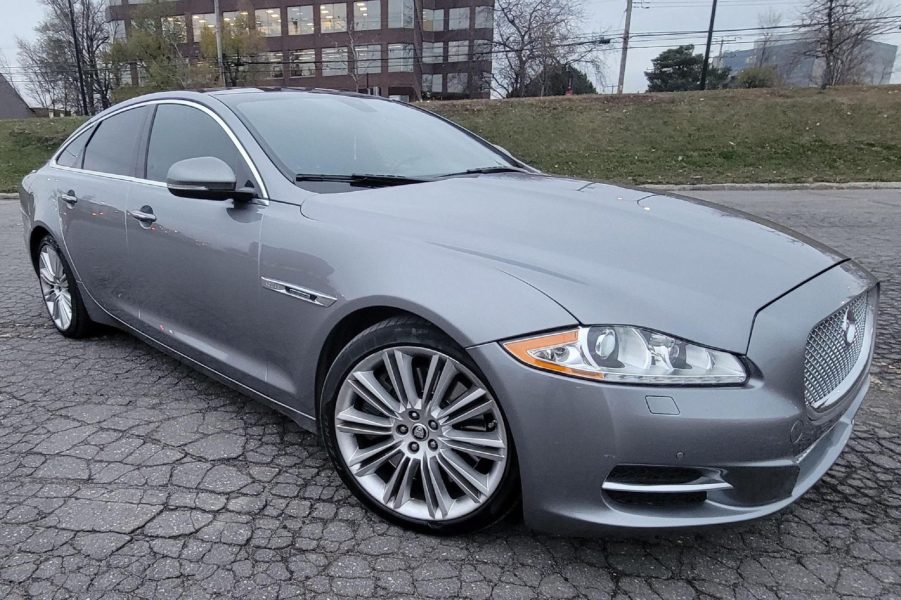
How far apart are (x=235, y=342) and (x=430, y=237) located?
109cm

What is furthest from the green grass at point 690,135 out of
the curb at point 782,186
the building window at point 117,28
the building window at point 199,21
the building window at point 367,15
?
the building window at point 199,21

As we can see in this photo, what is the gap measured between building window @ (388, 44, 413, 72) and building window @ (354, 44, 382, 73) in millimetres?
1000

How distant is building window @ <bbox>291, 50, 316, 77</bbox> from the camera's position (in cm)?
6066

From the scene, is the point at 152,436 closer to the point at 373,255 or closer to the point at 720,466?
the point at 373,255

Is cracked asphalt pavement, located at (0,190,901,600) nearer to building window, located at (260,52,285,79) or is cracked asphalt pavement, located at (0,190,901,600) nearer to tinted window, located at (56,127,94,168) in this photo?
tinted window, located at (56,127,94,168)

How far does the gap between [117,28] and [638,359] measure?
66705 mm

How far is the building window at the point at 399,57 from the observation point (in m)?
57.9

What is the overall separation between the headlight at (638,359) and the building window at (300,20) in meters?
65.8

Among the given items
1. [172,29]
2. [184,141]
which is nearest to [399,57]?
[172,29]

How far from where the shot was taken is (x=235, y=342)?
2678mm

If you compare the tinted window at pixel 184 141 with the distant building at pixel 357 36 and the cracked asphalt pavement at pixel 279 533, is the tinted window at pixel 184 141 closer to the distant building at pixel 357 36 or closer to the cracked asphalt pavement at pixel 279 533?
the cracked asphalt pavement at pixel 279 533

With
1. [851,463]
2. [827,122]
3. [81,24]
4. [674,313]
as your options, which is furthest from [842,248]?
[81,24]

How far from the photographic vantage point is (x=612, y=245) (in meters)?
2.05

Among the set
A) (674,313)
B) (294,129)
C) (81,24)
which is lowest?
(674,313)
